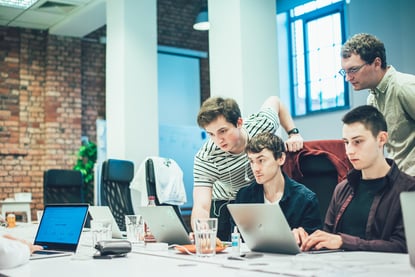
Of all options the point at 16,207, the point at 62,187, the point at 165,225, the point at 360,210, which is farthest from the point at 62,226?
the point at 16,207

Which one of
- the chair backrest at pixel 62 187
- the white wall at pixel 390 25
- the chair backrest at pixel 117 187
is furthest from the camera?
the white wall at pixel 390 25

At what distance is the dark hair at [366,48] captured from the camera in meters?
2.29

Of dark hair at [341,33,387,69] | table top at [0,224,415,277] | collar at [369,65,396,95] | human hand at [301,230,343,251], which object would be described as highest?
Answer: dark hair at [341,33,387,69]

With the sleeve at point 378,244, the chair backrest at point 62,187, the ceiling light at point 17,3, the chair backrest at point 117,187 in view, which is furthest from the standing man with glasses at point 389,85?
the ceiling light at point 17,3

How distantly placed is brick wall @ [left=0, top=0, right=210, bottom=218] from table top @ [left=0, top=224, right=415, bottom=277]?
228 inches

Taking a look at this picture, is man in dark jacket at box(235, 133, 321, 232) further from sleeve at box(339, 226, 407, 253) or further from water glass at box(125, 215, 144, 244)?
water glass at box(125, 215, 144, 244)

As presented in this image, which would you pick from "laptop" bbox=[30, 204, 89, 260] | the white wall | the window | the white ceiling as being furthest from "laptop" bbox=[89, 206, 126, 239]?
the window

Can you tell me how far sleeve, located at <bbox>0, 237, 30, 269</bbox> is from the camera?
155 cm

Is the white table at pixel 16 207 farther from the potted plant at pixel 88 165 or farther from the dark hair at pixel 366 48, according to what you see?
the dark hair at pixel 366 48

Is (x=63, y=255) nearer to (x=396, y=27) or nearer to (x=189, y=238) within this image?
(x=189, y=238)

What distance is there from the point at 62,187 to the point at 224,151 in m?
3.25

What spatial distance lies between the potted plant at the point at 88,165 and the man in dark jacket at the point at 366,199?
561 centimetres

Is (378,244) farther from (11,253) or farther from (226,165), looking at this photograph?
(11,253)

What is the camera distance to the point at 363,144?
1897mm
